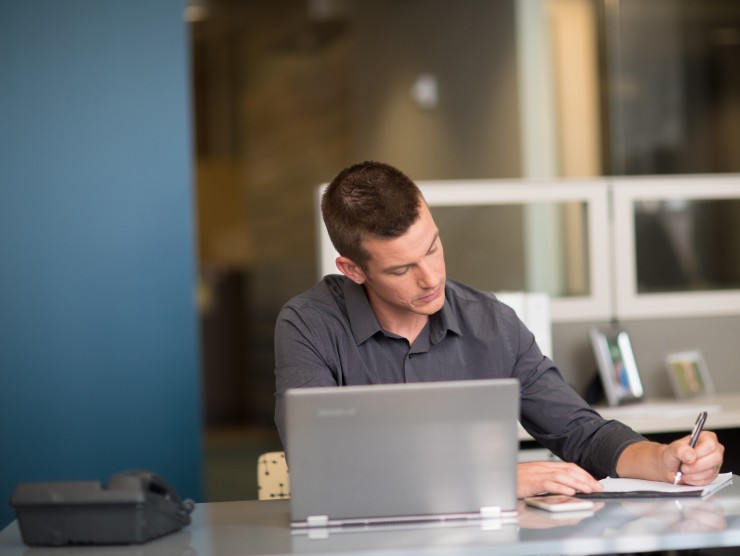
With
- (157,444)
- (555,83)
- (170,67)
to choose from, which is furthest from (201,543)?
(555,83)

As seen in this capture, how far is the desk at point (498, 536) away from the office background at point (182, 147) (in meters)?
1.86

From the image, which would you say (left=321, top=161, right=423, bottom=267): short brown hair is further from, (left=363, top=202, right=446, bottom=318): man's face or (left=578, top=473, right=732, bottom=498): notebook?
(left=578, top=473, right=732, bottom=498): notebook

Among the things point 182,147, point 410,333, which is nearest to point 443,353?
point 410,333

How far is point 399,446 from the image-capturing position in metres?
1.63

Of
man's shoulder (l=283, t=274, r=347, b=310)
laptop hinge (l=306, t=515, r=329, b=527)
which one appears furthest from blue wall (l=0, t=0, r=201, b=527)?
laptop hinge (l=306, t=515, r=329, b=527)

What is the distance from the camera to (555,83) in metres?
4.96

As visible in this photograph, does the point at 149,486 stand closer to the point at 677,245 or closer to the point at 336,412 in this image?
the point at 336,412

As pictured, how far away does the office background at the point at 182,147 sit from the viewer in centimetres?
375

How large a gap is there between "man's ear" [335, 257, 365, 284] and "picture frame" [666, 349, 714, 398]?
5.52 feet

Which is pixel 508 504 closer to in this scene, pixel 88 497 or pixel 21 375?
pixel 88 497

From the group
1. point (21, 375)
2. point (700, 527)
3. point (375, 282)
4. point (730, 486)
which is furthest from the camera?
point (21, 375)

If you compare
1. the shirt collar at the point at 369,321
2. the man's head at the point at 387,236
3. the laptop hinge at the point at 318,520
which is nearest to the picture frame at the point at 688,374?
the shirt collar at the point at 369,321

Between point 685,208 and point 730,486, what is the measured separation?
209 cm

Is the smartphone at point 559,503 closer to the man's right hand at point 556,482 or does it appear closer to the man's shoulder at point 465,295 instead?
the man's right hand at point 556,482
